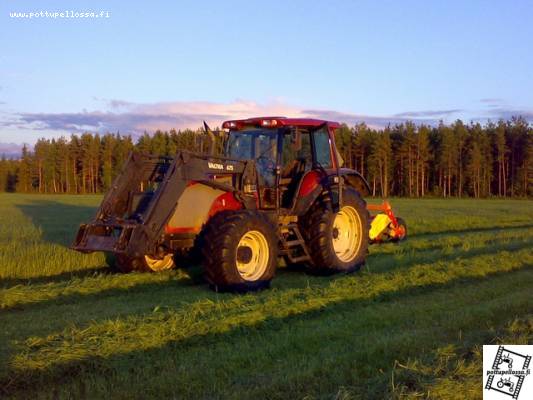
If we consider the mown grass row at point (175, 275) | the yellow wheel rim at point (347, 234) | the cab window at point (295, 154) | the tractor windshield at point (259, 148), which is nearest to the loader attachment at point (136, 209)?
the mown grass row at point (175, 275)

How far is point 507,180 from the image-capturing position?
67250 mm

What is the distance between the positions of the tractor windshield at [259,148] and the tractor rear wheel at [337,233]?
3.52 feet

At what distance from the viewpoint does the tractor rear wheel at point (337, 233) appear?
417 inches

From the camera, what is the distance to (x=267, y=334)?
252 inches

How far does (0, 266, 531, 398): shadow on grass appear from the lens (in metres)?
5.11

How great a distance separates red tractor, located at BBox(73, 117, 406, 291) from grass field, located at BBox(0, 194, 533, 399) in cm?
54

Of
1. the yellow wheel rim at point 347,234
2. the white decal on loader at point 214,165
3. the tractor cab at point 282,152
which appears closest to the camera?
the white decal on loader at point 214,165

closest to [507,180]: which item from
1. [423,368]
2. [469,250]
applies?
[469,250]

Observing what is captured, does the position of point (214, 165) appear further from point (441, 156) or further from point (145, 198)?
point (441, 156)

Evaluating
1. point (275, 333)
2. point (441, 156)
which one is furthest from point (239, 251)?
point (441, 156)

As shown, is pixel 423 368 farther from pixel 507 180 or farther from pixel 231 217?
pixel 507 180

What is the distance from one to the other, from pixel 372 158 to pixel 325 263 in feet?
188

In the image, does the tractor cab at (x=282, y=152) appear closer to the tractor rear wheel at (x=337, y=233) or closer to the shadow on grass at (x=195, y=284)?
the tractor rear wheel at (x=337, y=233)

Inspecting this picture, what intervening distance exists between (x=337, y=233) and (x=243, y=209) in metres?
2.53
